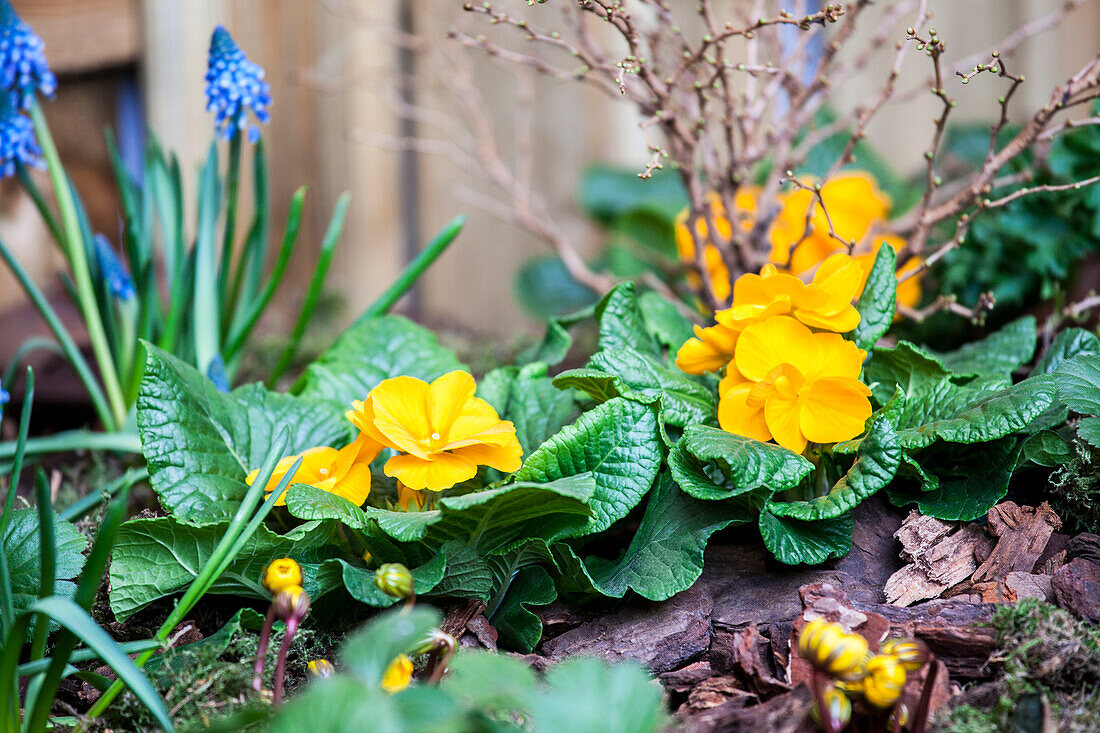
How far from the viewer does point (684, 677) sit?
3.32 ft

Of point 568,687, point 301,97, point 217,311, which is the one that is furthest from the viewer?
point 301,97

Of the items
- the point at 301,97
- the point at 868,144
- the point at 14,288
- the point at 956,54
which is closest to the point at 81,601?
the point at 14,288

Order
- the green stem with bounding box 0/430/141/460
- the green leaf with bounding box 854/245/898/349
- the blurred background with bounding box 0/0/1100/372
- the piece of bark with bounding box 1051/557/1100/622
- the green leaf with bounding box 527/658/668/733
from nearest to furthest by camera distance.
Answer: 1. the green leaf with bounding box 527/658/668/733
2. the piece of bark with bounding box 1051/557/1100/622
3. the green leaf with bounding box 854/245/898/349
4. the green stem with bounding box 0/430/141/460
5. the blurred background with bounding box 0/0/1100/372

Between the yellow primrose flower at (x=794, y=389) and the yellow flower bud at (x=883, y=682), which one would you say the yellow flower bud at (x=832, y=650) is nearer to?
the yellow flower bud at (x=883, y=682)

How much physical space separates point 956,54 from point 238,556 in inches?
108

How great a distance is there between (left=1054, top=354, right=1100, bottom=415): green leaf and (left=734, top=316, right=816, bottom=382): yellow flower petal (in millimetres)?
Answer: 301

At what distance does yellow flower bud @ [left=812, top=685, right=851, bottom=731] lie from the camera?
0.75m

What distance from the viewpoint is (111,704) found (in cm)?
94

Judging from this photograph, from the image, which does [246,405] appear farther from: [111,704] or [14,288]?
[14,288]

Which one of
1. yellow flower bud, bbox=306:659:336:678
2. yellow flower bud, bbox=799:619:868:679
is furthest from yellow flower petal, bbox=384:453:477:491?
yellow flower bud, bbox=799:619:868:679

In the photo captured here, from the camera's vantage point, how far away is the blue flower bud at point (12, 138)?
138 centimetres

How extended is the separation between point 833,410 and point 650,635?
360 millimetres

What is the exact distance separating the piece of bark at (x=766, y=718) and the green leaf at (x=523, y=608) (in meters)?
0.23

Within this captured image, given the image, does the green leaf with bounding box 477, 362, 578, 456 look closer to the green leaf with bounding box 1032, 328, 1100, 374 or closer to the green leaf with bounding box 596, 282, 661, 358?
the green leaf with bounding box 596, 282, 661, 358
